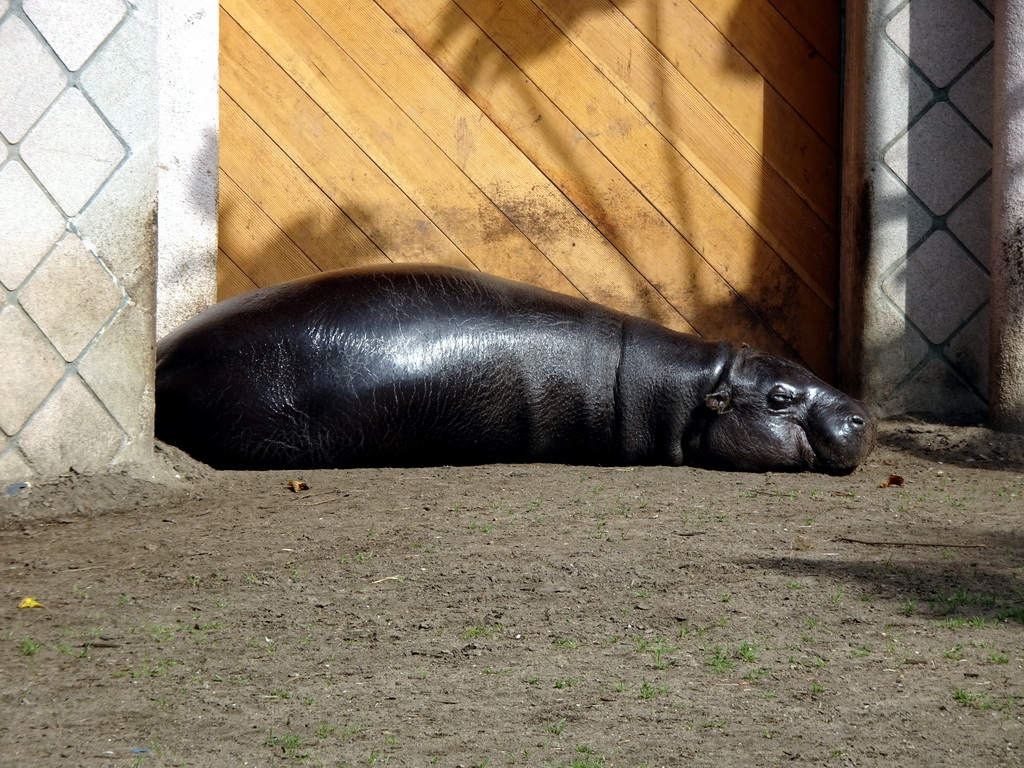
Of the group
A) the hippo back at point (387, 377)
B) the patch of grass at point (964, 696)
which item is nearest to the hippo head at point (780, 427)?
the hippo back at point (387, 377)

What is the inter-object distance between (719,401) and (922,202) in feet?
4.95

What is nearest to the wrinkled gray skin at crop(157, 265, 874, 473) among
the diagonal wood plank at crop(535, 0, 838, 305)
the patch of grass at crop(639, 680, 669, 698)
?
the diagonal wood plank at crop(535, 0, 838, 305)

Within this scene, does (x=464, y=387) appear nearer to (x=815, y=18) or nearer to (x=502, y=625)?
(x=502, y=625)

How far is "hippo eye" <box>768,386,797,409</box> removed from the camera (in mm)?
4648

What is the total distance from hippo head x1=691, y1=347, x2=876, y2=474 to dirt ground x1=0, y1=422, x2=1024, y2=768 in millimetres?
502

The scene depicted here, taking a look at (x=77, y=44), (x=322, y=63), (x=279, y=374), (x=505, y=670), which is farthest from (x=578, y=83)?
(x=505, y=670)

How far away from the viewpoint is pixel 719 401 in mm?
4598

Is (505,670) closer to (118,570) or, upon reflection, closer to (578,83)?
(118,570)

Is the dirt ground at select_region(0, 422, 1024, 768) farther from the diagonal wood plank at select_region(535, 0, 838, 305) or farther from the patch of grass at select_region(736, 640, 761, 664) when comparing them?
the diagonal wood plank at select_region(535, 0, 838, 305)

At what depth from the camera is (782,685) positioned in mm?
2180

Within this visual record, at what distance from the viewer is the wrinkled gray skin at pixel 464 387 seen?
14.1 feet

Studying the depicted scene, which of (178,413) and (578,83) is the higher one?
(578,83)

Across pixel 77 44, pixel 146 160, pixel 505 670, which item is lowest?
pixel 505 670

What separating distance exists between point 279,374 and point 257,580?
1580 millimetres
